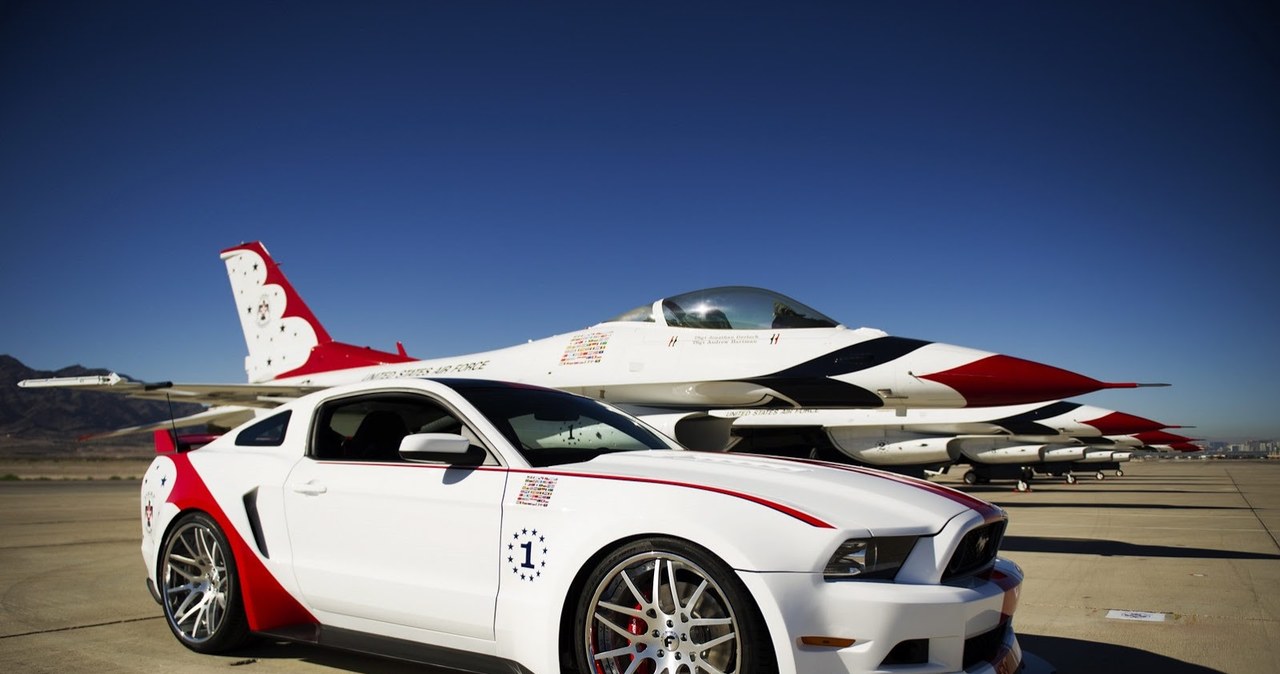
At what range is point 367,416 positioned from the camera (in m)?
4.01

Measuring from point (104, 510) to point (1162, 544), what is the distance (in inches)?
577

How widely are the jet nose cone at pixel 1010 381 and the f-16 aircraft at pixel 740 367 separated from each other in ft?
0.04

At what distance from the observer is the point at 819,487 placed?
2840 millimetres

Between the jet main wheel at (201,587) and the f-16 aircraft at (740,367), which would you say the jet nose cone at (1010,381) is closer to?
the f-16 aircraft at (740,367)

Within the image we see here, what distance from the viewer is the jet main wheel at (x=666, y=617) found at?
2.48 meters

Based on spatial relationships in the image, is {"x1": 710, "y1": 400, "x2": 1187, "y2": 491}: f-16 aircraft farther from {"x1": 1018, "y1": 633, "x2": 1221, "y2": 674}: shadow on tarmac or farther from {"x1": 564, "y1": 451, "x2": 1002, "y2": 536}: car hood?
{"x1": 564, "y1": 451, "x2": 1002, "y2": 536}: car hood

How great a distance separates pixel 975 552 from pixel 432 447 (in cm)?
203

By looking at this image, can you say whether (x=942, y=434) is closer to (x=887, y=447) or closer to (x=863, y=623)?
(x=887, y=447)

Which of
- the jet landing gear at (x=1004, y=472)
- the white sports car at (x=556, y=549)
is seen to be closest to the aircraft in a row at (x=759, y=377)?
the white sports car at (x=556, y=549)

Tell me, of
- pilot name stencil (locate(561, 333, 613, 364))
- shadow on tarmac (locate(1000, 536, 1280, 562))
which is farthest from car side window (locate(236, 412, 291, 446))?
pilot name stencil (locate(561, 333, 613, 364))

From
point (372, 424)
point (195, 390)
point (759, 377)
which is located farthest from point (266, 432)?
point (195, 390)

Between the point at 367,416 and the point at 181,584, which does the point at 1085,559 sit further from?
the point at 181,584

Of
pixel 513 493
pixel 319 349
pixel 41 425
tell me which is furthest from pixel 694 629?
pixel 41 425

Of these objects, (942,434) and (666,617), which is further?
(942,434)
